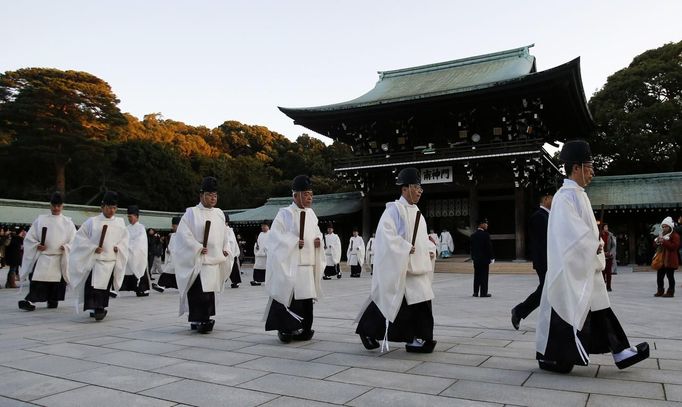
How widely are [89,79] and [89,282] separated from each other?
3433cm

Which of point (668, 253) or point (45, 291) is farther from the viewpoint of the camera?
point (668, 253)

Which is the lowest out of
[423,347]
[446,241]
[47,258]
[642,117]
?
[423,347]

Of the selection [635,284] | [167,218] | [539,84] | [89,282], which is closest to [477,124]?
[539,84]

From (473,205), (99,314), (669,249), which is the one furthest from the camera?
(473,205)

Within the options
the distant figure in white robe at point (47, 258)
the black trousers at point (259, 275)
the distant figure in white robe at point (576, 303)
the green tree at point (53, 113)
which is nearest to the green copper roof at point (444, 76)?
the black trousers at point (259, 275)

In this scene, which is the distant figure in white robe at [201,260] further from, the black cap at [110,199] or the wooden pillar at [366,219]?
the wooden pillar at [366,219]

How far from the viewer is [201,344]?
5.44 meters

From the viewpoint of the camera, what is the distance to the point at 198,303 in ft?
20.3

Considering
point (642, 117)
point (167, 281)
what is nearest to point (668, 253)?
point (167, 281)

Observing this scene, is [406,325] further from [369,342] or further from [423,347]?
[369,342]

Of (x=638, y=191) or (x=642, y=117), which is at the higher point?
(x=642, y=117)

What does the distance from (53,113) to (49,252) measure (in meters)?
30.9

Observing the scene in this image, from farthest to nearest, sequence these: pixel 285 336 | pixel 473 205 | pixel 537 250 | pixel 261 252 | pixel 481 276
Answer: pixel 473 205 → pixel 261 252 → pixel 481 276 → pixel 537 250 → pixel 285 336

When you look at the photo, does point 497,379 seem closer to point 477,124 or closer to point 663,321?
point 663,321
